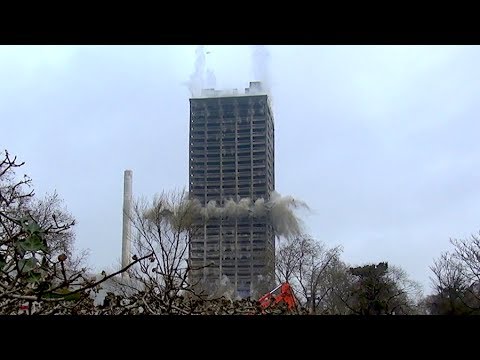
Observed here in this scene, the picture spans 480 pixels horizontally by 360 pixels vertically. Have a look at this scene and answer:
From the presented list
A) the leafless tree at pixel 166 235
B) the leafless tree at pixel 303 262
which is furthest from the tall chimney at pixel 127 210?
the leafless tree at pixel 303 262

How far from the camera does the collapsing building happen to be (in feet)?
15.9

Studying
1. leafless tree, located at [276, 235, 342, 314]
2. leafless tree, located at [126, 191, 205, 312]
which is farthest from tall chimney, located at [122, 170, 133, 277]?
leafless tree, located at [276, 235, 342, 314]

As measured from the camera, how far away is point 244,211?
5461 mm

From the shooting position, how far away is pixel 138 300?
1.66m

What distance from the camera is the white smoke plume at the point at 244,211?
5434mm

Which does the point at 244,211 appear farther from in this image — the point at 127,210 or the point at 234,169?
the point at 127,210

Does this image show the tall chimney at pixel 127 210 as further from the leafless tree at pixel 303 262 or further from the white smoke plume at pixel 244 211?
the leafless tree at pixel 303 262

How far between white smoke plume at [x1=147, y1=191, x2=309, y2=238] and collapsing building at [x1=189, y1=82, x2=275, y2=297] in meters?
0.04

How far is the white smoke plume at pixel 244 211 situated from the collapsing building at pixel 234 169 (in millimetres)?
45

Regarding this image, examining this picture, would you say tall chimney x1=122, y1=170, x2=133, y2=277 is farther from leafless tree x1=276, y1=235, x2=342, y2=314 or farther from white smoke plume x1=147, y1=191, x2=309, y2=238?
leafless tree x1=276, y1=235, x2=342, y2=314

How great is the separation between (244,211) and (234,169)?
547 mm

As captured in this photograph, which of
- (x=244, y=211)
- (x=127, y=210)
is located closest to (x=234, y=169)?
(x=244, y=211)
